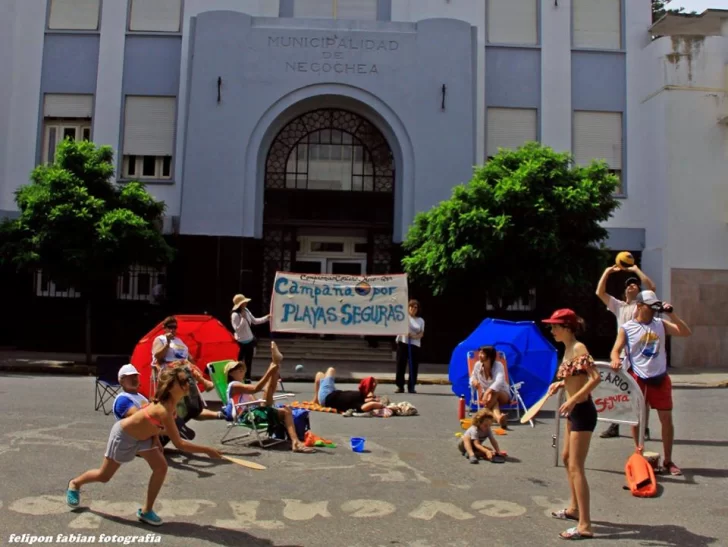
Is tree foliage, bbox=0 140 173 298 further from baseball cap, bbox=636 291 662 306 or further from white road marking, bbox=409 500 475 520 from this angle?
white road marking, bbox=409 500 475 520

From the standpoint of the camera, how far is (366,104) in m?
20.2

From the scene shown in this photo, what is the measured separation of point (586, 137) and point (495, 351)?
12.4 metres

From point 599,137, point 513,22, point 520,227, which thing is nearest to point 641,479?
point 520,227

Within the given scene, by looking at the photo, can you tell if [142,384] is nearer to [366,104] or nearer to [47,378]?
[47,378]

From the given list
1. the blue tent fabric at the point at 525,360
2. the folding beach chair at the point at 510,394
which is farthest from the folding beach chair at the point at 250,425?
the blue tent fabric at the point at 525,360

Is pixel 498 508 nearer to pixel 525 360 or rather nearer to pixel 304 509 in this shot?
pixel 304 509

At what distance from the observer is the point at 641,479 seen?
279 inches

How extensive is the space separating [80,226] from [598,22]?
47.5 ft

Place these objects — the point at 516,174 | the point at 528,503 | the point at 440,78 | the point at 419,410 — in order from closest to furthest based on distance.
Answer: the point at 528,503, the point at 419,410, the point at 516,174, the point at 440,78

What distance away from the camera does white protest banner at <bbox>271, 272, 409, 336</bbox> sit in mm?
13938

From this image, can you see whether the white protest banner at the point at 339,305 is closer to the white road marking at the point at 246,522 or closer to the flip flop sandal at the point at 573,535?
the white road marking at the point at 246,522

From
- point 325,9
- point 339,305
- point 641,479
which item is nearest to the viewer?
point 641,479

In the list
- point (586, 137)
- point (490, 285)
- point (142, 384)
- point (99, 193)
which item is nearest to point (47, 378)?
point (99, 193)

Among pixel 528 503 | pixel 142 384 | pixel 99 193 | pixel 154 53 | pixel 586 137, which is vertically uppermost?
pixel 154 53
